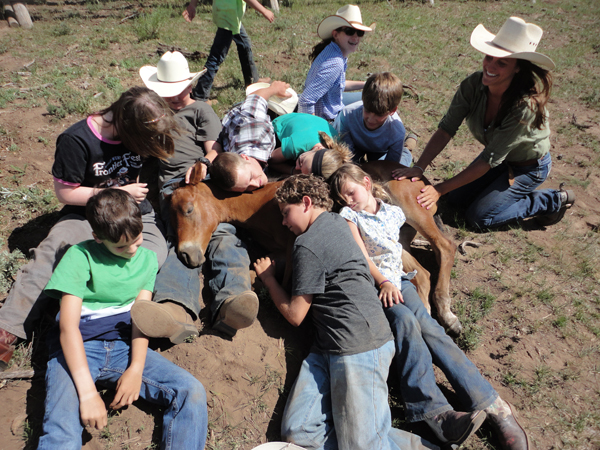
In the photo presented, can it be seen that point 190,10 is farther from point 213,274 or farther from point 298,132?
point 213,274

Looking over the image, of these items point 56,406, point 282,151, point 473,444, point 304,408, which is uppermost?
point 282,151

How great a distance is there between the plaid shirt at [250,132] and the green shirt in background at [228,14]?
225 cm

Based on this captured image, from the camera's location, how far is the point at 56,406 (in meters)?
2.34

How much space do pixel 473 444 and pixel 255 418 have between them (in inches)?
62.2

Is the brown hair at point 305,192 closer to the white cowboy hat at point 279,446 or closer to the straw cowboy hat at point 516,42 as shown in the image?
the white cowboy hat at point 279,446

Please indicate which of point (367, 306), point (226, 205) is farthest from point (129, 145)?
point (367, 306)

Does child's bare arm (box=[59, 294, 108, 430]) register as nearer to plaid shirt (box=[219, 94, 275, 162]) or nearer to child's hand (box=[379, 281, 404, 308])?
child's hand (box=[379, 281, 404, 308])

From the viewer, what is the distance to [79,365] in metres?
2.47

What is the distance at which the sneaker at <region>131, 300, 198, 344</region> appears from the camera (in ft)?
8.36

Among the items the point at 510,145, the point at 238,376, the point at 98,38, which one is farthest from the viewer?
the point at 98,38

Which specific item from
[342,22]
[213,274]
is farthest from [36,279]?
[342,22]

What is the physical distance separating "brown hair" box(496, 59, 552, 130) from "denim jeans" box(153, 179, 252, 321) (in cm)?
294

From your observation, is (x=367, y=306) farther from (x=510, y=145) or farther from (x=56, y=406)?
(x=510, y=145)

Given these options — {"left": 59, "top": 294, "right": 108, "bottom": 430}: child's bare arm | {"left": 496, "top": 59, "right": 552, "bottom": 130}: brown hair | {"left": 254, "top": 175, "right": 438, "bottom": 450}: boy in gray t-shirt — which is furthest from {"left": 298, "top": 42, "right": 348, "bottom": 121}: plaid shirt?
{"left": 59, "top": 294, "right": 108, "bottom": 430}: child's bare arm
